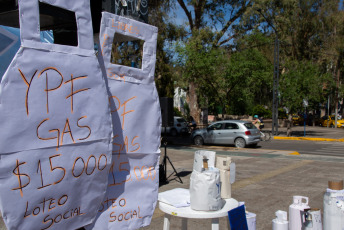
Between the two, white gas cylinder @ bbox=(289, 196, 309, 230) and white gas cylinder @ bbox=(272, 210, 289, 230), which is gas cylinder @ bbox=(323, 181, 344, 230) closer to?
white gas cylinder @ bbox=(289, 196, 309, 230)

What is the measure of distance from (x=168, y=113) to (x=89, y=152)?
646 centimetres

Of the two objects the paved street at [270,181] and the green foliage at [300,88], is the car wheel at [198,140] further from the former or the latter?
the green foliage at [300,88]

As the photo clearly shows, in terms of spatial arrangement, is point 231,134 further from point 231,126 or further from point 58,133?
point 58,133

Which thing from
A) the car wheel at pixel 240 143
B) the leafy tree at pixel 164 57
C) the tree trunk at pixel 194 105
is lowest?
the car wheel at pixel 240 143

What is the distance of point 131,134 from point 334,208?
2273 mm

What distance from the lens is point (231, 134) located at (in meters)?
18.4

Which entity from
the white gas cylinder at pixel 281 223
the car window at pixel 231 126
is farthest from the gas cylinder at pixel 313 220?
the car window at pixel 231 126

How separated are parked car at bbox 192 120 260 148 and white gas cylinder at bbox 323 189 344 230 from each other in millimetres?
14416

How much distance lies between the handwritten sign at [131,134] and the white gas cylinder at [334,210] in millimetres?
1917

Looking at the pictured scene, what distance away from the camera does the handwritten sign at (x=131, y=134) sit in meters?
2.33

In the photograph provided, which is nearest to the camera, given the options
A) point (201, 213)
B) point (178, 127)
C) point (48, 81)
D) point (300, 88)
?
point (48, 81)

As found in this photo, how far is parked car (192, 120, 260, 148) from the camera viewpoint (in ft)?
58.7

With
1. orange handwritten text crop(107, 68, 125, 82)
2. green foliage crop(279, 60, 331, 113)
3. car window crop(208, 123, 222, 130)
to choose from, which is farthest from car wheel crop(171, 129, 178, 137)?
orange handwritten text crop(107, 68, 125, 82)

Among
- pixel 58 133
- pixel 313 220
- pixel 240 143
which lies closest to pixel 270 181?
pixel 313 220
